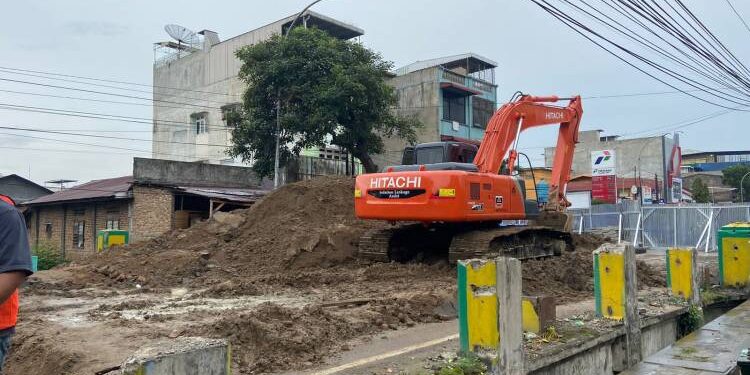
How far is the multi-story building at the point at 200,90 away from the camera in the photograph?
38031 mm

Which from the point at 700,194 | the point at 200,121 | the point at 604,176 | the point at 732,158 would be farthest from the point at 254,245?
the point at 732,158

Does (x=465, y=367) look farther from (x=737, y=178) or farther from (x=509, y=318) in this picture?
(x=737, y=178)

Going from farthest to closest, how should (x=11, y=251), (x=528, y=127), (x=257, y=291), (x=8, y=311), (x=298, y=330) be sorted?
(x=528, y=127)
(x=257, y=291)
(x=298, y=330)
(x=8, y=311)
(x=11, y=251)

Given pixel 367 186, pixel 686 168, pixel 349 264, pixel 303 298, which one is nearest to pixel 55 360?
pixel 303 298

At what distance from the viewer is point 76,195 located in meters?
27.5

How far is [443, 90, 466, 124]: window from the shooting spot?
122 feet

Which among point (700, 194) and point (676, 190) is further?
point (700, 194)

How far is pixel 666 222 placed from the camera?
22.2 metres

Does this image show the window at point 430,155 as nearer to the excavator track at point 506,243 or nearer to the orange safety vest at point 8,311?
the excavator track at point 506,243

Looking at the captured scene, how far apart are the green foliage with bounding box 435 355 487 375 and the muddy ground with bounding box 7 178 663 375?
160cm

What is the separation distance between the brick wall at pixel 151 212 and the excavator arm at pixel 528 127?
14.9 metres

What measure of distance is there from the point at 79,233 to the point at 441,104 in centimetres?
2070

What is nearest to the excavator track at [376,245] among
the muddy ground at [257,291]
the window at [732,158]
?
the muddy ground at [257,291]

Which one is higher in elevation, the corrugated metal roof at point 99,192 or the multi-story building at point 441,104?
the multi-story building at point 441,104
